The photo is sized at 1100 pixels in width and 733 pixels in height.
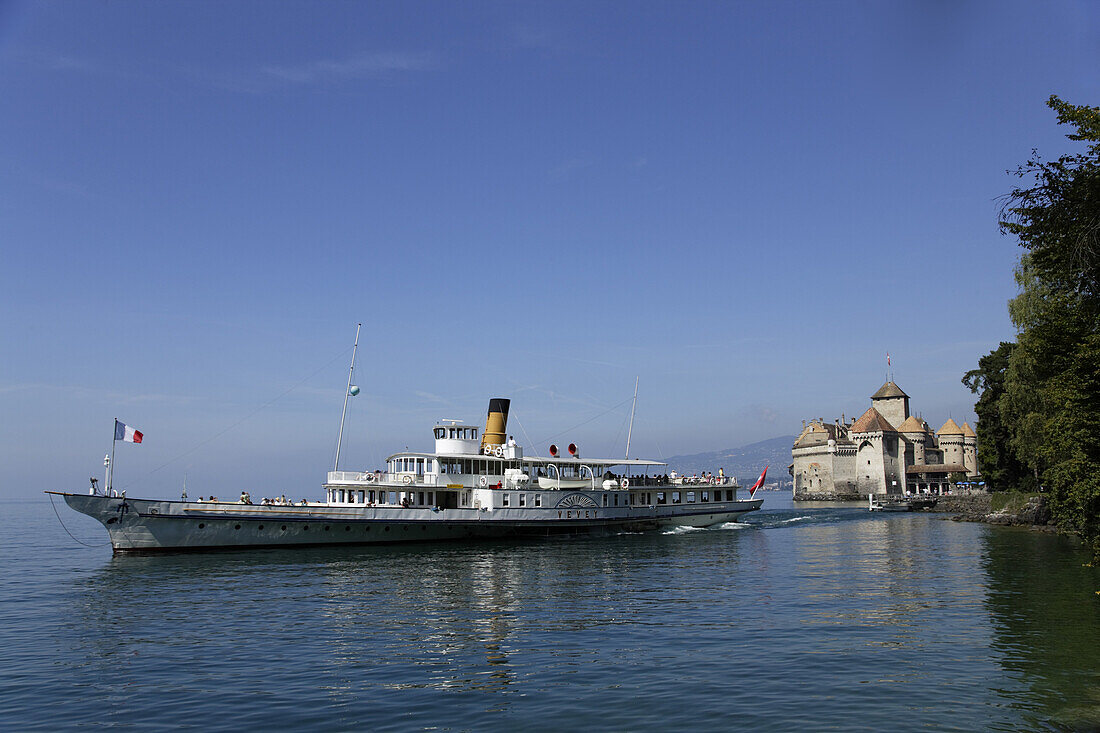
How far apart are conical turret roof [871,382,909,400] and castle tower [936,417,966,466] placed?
1038 cm

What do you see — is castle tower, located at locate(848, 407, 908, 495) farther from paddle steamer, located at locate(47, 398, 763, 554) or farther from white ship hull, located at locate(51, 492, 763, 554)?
white ship hull, located at locate(51, 492, 763, 554)

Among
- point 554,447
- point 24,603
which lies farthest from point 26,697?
point 554,447

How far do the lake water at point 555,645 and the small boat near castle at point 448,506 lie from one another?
3.19m

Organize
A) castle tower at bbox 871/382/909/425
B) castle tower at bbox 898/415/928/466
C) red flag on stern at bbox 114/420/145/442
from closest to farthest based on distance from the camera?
red flag on stern at bbox 114/420/145/442 → castle tower at bbox 898/415/928/466 → castle tower at bbox 871/382/909/425

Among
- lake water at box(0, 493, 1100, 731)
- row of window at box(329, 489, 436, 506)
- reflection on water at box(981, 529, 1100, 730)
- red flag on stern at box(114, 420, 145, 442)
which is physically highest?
red flag on stern at box(114, 420, 145, 442)

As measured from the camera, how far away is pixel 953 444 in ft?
472

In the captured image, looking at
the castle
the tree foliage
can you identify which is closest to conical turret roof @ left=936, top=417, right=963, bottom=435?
the castle

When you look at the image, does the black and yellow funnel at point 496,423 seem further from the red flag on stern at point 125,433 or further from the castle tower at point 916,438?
the castle tower at point 916,438

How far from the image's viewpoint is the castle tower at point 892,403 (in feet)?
493

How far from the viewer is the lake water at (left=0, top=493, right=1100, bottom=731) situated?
15.5 metres

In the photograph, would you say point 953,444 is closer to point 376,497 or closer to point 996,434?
point 996,434

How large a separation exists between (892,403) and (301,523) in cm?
13410

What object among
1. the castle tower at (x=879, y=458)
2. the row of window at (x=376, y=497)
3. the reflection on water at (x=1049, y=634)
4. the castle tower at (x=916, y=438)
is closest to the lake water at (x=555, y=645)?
the reflection on water at (x=1049, y=634)

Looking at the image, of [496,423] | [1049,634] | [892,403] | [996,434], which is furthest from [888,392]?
[1049,634]
